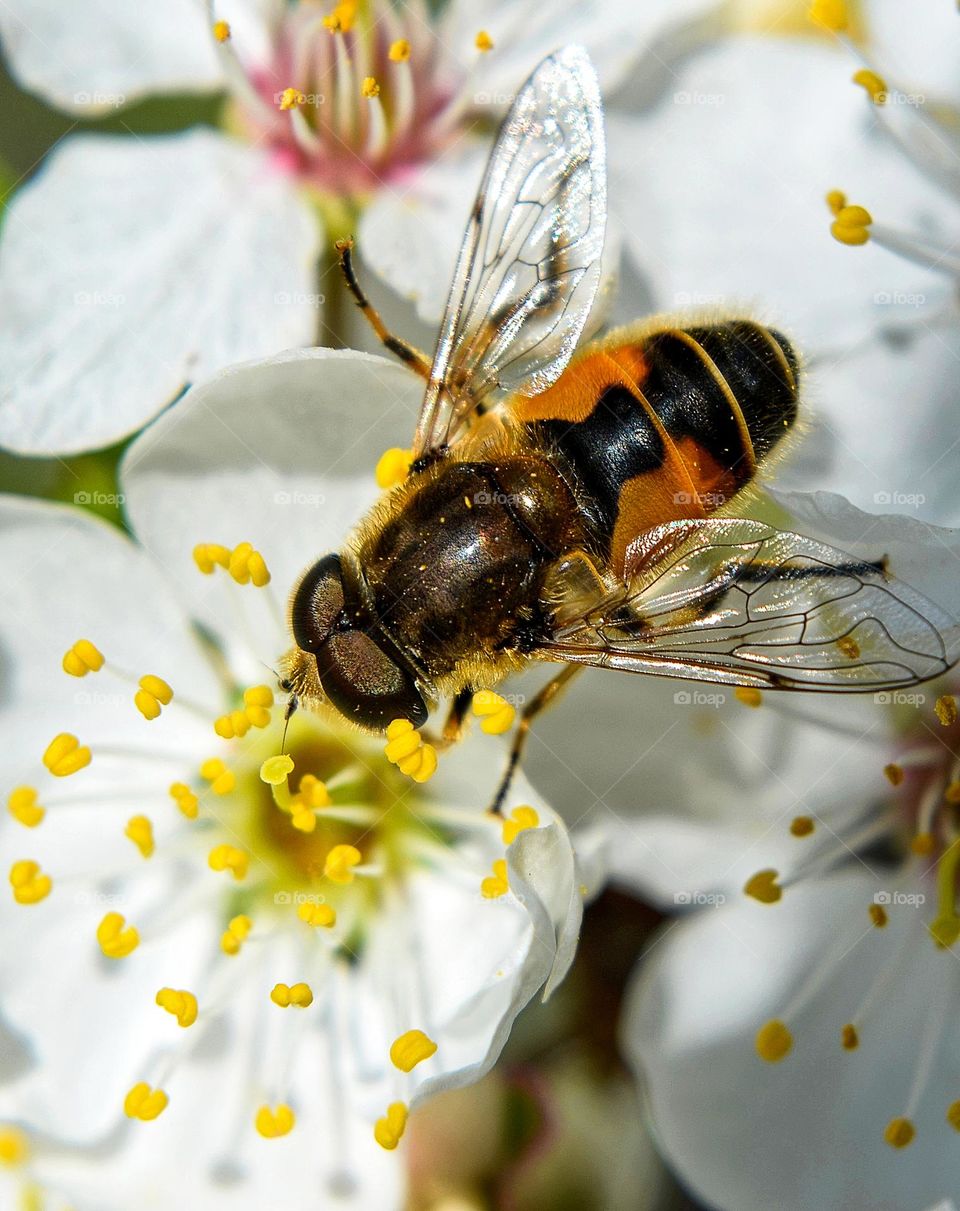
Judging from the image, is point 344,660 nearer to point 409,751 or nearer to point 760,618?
point 409,751

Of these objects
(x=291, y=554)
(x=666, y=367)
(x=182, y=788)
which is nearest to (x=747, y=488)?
(x=666, y=367)

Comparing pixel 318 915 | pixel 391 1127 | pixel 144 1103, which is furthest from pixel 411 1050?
pixel 144 1103

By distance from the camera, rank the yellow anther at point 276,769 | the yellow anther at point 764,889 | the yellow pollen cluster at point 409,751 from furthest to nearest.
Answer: the yellow anther at point 764,889 → the yellow anther at point 276,769 → the yellow pollen cluster at point 409,751

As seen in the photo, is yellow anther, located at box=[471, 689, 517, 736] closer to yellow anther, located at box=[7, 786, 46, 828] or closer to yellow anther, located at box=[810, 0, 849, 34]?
yellow anther, located at box=[7, 786, 46, 828]

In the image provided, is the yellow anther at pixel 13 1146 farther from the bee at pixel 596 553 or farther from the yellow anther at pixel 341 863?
the bee at pixel 596 553

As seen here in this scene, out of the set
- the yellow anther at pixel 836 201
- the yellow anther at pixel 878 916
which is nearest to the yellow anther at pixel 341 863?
the yellow anther at pixel 878 916

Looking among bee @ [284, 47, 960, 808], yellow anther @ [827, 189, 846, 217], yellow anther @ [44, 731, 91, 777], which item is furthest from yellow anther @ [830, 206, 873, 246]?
yellow anther @ [44, 731, 91, 777]
